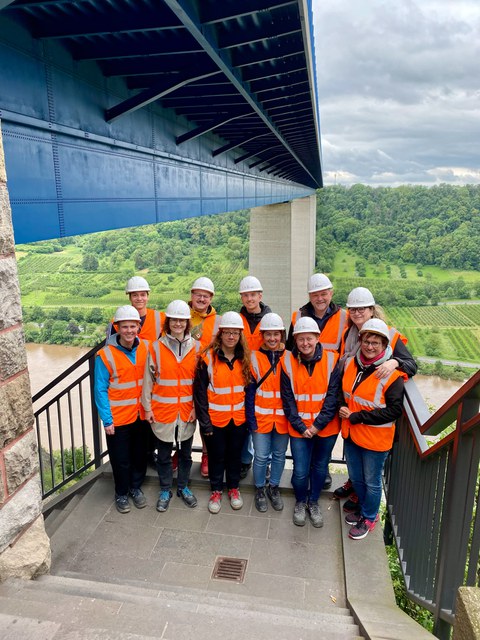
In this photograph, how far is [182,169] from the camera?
24.0 feet

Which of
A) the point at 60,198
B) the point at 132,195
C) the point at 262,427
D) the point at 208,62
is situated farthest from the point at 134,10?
the point at 262,427

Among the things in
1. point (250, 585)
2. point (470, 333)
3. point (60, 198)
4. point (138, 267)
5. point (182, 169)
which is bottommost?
point (470, 333)

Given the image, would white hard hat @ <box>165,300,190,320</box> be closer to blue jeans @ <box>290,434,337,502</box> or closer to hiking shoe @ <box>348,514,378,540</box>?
blue jeans @ <box>290,434,337,502</box>

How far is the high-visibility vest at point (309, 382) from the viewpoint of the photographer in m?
3.72

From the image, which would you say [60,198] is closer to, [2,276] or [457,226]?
[2,276]

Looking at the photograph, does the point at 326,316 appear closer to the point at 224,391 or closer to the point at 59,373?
the point at 224,391

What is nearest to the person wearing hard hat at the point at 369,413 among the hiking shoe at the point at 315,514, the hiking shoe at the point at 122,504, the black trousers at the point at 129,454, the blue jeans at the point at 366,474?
the blue jeans at the point at 366,474

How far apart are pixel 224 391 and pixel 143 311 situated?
1.20 metres

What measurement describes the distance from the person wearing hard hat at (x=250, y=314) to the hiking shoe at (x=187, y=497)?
19.7 inches

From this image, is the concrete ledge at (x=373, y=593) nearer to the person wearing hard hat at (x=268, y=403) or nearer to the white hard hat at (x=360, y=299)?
the person wearing hard hat at (x=268, y=403)

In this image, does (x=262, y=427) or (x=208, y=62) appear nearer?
(x=262, y=427)

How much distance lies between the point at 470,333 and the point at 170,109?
4931 cm

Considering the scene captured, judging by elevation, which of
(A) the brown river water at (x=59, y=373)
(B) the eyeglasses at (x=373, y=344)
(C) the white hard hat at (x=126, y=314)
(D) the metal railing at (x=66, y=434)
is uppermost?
(C) the white hard hat at (x=126, y=314)

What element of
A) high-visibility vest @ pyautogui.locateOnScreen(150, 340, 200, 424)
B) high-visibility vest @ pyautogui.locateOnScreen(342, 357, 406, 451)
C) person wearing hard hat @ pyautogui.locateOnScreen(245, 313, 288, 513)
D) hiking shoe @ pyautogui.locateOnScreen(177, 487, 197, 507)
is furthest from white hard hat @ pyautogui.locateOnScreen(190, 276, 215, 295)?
hiking shoe @ pyautogui.locateOnScreen(177, 487, 197, 507)
